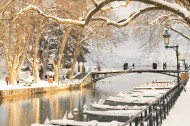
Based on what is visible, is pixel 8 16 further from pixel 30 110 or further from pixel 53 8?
pixel 30 110

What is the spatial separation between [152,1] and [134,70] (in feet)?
203

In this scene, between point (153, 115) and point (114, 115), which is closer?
point (153, 115)

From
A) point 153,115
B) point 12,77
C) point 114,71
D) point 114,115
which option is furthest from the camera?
point 114,71

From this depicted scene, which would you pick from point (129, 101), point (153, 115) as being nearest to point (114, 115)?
point (129, 101)

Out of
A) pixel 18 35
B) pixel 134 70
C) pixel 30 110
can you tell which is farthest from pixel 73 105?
pixel 134 70

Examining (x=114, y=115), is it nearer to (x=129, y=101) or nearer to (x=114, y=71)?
(x=129, y=101)

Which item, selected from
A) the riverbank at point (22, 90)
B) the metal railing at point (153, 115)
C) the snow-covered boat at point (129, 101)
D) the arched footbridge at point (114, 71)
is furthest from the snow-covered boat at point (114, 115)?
the arched footbridge at point (114, 71)

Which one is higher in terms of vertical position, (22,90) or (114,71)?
(114,71)

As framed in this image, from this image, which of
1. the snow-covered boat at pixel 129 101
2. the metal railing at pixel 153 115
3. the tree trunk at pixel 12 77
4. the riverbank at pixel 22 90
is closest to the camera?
the metal railing at pixel 153 115

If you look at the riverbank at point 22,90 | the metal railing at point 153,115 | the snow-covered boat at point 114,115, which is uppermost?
the metal railing at point 153,115

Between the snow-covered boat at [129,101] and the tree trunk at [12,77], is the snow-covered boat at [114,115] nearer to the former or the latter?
the snow-covered boat at [129,101]

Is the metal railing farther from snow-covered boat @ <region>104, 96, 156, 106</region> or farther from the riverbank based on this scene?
the riverbank

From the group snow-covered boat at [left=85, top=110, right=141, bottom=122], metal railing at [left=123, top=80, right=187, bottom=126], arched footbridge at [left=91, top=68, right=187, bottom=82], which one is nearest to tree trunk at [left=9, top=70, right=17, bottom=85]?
snow-covered boat at [left=85, top=110, right=141, bottom=122]

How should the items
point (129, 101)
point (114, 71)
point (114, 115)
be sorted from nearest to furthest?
1. point (114, 115)
2. point (129, 101)
3. point (114, 71)
